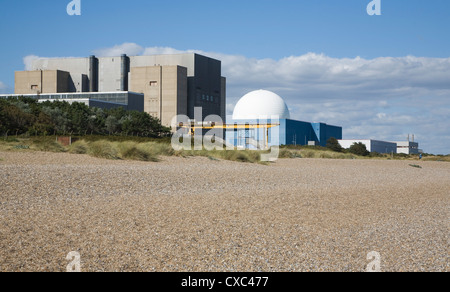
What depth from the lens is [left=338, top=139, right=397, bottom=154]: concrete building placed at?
290 ft

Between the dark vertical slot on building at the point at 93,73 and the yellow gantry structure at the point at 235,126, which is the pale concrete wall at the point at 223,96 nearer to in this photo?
the yellow gantry structure at the point at 235,126

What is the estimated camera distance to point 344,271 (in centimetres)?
611

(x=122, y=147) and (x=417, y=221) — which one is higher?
(x=122, y=147)

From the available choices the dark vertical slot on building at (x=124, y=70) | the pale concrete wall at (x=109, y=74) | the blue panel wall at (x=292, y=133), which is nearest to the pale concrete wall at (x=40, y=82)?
the pale concrete wall at (x=109, y=74)

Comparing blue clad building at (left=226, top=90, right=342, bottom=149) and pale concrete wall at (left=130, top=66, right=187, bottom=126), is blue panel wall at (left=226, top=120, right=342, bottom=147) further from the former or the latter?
pale concrete wall at (left=130, top=66, right=187, bottom=126)

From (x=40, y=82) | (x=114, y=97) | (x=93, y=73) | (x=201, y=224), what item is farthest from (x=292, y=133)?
(x=201, y=224)

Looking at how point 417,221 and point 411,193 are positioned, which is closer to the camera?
point 417,221

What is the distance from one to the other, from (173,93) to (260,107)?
18.1 metres

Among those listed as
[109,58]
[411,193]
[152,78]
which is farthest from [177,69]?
[411,193]

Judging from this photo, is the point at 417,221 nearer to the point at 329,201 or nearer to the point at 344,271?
the point at 329,201

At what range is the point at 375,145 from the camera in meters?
91.6

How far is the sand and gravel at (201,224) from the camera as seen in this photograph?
6.31 metres

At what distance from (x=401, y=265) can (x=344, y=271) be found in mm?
886

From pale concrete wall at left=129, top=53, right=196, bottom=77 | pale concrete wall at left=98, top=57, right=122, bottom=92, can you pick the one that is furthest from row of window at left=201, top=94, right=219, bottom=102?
pale concrete wall at left=98, top=57, right=122, bottom=92
